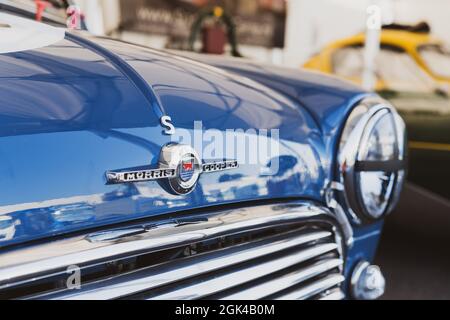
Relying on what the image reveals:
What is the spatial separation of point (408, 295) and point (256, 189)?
1.89m

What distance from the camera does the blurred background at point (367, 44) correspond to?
464 cm

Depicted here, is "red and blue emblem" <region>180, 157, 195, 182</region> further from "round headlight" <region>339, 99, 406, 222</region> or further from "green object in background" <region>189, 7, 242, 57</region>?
"green object in background" <region>189, 7, 242, 57</region>

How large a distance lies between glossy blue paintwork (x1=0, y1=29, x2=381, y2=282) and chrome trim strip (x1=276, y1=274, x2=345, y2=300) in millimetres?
197

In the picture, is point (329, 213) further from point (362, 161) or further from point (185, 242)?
point (185, 242)

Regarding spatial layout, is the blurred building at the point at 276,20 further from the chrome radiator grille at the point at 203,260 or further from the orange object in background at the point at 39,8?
the chrome radiator grille at the point at 203,260

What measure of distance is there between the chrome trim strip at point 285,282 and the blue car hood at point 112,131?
169 millimetres

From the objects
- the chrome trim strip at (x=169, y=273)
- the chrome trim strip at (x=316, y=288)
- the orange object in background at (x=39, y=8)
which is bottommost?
the chrome trim strip at (x=316, y=288)

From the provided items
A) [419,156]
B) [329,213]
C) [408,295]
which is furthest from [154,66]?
[419,156]

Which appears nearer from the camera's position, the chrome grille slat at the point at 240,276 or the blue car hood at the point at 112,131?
the blue car hood at the point at 112,131

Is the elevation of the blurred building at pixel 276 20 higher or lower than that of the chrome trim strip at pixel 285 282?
higher

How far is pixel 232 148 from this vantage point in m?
1.19

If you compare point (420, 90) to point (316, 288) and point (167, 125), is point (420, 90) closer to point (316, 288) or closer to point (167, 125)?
point (316, 288)

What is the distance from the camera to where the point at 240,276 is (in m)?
1.19

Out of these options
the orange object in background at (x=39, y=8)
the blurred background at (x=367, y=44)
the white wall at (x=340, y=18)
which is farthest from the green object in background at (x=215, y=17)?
the orange object in background at (x=39, y=8)
